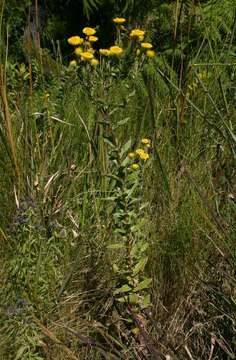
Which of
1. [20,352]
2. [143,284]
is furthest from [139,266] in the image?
[20,352]

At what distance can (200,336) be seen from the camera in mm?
2400

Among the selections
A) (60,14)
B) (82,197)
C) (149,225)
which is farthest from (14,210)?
(60,14)

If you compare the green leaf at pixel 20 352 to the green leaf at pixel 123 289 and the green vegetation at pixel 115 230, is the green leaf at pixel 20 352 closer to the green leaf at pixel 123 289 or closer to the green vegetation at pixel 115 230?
the green vegetation at pixel 115 230

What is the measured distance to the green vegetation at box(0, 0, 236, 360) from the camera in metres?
2.29

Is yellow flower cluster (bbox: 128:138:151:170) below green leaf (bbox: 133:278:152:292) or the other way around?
the other way around

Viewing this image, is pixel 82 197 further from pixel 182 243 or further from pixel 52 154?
pixel 182 243

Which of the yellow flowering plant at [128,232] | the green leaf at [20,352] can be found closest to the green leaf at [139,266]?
the yellow flowering plant at [128,232]

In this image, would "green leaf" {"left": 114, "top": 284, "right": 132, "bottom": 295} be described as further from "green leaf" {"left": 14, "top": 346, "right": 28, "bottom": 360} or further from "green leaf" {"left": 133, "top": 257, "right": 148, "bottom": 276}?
"green leaf" {"left": 14, "top": 346, "right": 28, "bottom": 360}

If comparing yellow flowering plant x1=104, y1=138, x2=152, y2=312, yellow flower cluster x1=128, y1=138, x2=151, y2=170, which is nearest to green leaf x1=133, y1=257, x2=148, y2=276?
yellow flowering plant x1=104, y1=138, x2=152, y2=312

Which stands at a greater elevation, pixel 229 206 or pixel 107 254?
pixel 229 206

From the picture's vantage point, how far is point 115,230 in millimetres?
2316

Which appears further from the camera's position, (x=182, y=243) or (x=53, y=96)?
(x=53, y=96)

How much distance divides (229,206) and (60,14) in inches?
107

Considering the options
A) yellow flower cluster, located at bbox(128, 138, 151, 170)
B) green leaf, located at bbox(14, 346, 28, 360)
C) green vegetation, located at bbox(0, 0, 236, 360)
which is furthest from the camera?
yellow flower cluster, located at bbox(128, 138, 151, 170)
